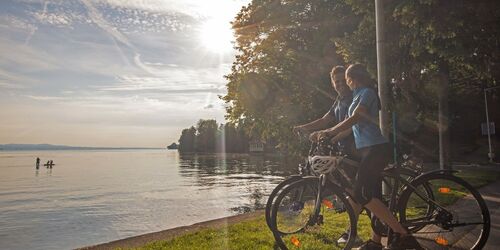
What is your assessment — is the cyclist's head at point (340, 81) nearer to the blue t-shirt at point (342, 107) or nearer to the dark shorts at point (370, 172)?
the blue t-shirt at point (342, 107)

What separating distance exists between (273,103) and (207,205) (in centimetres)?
648

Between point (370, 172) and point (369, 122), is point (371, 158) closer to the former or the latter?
point (370, 172)

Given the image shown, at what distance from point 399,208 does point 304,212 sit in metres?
1.10

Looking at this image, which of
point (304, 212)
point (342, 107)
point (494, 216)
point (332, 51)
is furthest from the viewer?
point (332, 51)

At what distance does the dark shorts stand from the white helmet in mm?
262

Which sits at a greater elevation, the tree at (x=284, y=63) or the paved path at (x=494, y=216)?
the tree at (x=284, y=63)

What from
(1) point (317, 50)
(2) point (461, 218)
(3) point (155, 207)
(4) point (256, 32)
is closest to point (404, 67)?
(1) point (317, 50)

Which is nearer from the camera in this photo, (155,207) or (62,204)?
(155,207)

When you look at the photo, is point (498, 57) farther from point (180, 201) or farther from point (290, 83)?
point (180, 201)

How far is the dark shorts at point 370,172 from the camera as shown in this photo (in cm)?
426

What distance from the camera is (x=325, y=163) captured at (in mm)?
4375

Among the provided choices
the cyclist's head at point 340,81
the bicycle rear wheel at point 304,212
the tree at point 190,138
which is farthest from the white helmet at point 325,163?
the tree at point 190,138

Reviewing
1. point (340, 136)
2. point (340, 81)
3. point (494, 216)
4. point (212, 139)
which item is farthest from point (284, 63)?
point (212, 139)

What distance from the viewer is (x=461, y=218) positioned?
14.8 feet
